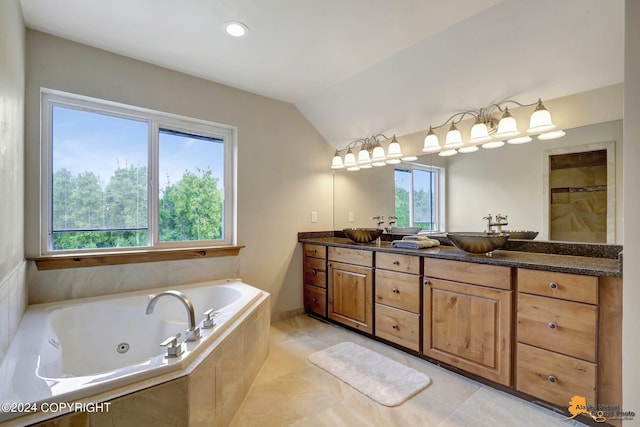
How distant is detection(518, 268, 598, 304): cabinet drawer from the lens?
151 centimetres

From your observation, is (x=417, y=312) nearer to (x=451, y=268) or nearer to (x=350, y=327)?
(x=451, y=268)

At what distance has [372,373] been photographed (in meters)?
2.09

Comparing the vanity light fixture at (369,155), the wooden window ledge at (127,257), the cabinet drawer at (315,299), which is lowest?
the cabinet drawer at (315,299)

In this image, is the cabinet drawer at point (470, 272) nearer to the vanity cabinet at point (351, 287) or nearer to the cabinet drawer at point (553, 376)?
the cabinet drawer at point (553, 376)

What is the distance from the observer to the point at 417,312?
7.46ft

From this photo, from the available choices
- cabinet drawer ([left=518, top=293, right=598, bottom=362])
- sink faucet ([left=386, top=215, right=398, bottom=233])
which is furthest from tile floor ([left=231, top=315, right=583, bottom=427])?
sink faucet ([left=386, top=215, right=398, bottom=233])

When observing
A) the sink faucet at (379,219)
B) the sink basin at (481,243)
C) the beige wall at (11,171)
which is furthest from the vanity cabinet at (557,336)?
the beige wall at (11,171)

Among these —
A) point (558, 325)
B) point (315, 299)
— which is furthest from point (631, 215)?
point (315, 299)

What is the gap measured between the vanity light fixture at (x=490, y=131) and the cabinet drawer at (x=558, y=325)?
117 cm

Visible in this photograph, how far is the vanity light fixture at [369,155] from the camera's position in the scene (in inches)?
117

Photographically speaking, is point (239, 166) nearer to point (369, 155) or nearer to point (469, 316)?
point (369, 155)

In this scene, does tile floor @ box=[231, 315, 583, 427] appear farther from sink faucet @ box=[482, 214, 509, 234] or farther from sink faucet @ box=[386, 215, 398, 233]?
sink faucet @ box=[386, 215, 398, 233]

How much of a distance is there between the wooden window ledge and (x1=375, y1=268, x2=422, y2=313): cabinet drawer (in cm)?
138

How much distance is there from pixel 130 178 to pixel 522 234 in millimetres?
3101
